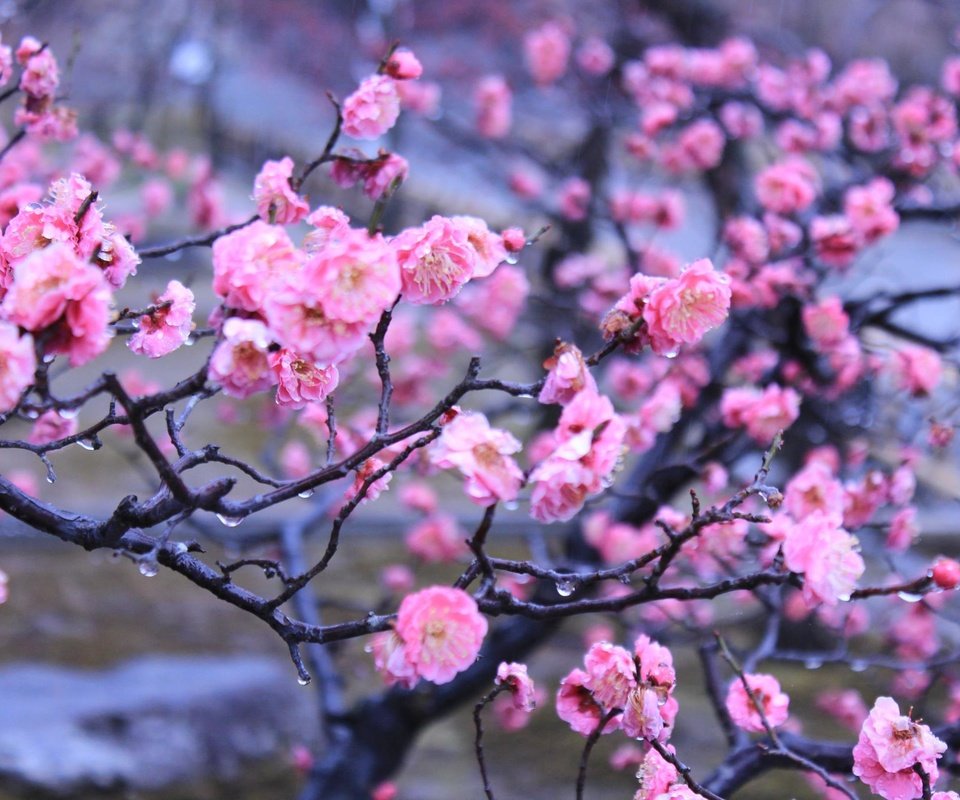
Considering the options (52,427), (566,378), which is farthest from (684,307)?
(52,427)

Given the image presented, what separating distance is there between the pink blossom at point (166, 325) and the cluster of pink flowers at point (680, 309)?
1.73 ft

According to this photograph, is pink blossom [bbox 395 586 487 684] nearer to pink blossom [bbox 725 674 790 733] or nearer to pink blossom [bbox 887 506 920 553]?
pink blossom [bbox 725 674 790 733]

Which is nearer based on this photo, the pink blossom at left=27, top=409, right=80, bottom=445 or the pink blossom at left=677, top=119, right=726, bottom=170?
the pink blossom at left=27, top=409, right=80, bottom=445

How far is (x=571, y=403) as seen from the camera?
102cm

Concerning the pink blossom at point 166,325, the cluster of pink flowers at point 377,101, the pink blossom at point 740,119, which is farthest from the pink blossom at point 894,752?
the pink blossom at point 740,119

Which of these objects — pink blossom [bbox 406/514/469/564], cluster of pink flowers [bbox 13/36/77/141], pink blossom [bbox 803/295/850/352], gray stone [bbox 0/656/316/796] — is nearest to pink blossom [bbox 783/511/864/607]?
pink blossom [bbox 803/295/850/352]

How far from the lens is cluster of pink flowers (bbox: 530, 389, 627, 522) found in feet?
3.25

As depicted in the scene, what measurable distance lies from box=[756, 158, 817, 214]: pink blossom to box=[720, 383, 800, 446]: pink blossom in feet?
2.47

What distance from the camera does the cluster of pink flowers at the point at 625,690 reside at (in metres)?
1.25

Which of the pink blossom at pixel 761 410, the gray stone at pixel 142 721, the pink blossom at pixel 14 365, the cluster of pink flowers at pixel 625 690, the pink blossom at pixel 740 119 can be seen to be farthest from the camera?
the pink blossom at pixel 740 119

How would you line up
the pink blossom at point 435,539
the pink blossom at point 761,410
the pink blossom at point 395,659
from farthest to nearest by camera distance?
1. the pink blossom at point 435,539
2. the pink blossom at point 761,410
3. the pink blossom at point 395,659

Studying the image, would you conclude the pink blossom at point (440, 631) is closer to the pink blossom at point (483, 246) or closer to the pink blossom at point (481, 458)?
the pink blossom at point (481, 458)

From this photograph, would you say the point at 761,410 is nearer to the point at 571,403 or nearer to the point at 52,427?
the point at 571,403

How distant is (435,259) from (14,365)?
472 mm
